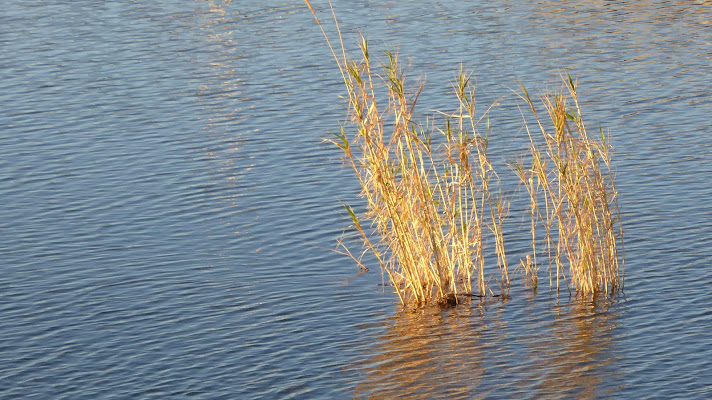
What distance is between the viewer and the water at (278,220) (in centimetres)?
1309

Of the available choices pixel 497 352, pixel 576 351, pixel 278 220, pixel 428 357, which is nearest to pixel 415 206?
pixel 428 357

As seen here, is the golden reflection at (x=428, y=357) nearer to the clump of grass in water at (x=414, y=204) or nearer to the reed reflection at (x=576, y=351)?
the clump of grass in water at (x=414, y=204)

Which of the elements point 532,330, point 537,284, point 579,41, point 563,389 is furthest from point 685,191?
point 579,41

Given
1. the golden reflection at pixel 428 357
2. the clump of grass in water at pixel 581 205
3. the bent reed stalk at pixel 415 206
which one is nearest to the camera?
the golden reflection at pixel 428 357

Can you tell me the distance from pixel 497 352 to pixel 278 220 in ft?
19.2

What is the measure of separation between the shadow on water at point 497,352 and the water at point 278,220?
0.03 meters

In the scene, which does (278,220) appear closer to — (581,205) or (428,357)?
(428,357)

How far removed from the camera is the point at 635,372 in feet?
41.8

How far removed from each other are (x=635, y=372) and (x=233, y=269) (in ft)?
20.0

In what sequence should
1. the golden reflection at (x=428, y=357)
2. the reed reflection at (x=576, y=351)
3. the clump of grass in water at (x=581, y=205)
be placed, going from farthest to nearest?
1. the clump of grass in water at (x=581, y=205)
2. the golden reflection at (x=428, y=357)
3. the reed reflection at (x=576, y=351)

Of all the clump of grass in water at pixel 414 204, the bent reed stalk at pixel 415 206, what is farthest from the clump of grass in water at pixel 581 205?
the clump of grass in water at pixel 414 204

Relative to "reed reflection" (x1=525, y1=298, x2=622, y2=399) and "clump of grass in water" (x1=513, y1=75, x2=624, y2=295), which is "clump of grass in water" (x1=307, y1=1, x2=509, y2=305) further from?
"reed reflection" (x1=525, y1=298, x2=622, y2=399)

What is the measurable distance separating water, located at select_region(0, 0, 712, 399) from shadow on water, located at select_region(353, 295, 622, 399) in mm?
33

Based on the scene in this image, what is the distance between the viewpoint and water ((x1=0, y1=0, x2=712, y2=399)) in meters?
13.1
